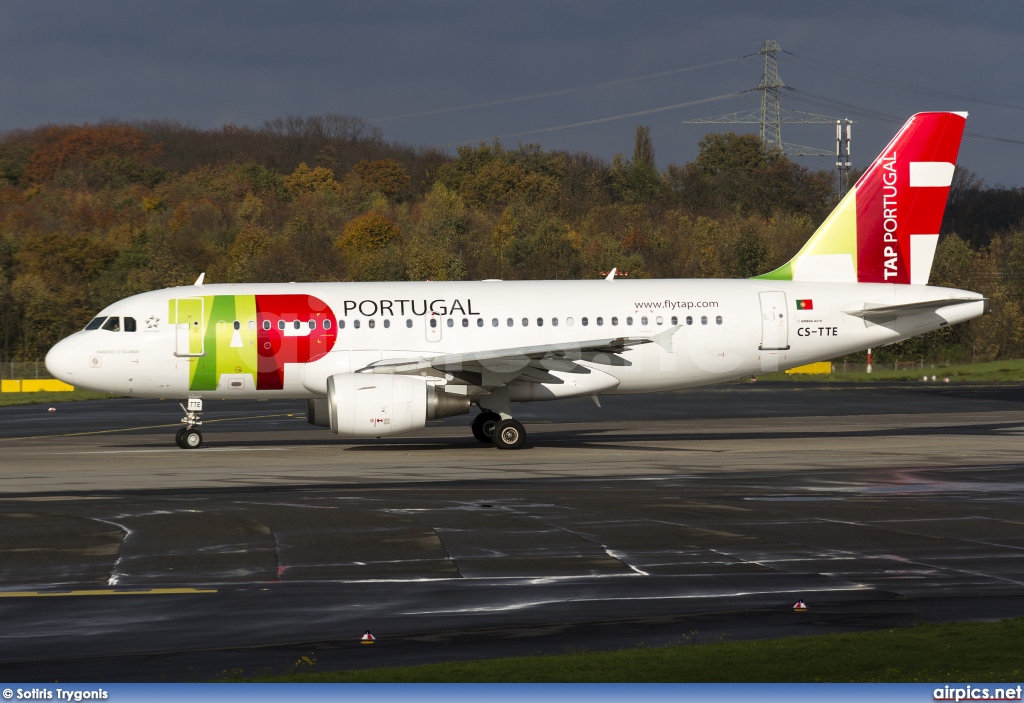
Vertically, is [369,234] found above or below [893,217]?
above

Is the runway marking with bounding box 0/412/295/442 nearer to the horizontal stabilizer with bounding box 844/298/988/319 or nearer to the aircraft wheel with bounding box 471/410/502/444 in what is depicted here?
the aircraft wheel with bounding box 471/410/502/444

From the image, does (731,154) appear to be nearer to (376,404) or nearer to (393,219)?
(393,219)

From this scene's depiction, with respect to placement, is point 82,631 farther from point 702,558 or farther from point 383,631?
point 702,558

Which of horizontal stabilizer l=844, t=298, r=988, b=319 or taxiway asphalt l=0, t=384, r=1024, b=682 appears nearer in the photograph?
taxiway asphalt l=0, t=384, r=1024, b=682

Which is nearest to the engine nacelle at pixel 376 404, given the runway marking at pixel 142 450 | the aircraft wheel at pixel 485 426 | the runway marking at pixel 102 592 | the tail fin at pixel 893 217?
the aircraft wheel at pixel 485 426

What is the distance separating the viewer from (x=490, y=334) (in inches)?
1147

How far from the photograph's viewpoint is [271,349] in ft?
93.9

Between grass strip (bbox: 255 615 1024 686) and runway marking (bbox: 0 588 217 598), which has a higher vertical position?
grass strip (bbox: 255 615 1024 686)

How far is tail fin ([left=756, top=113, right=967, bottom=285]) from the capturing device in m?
Result: 30.8

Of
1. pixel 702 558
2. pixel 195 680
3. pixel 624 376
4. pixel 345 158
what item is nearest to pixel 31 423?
pixel 624 376
